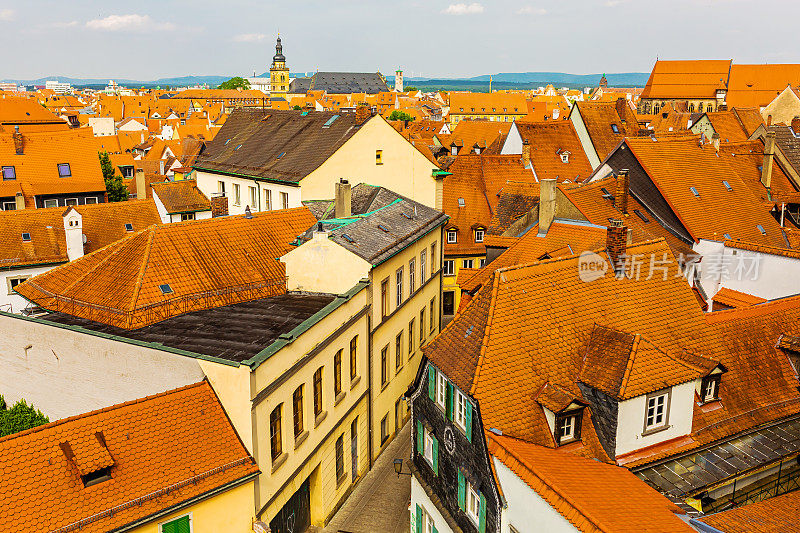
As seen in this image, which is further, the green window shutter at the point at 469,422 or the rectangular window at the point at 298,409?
the rectangular window at the point at 298,409

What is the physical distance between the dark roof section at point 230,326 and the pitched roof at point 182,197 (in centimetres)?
2737

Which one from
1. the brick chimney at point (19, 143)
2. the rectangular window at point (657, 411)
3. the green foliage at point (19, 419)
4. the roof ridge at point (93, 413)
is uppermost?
the brick chimney at point (19, 143)

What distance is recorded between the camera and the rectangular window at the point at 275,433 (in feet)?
Result: 67.8

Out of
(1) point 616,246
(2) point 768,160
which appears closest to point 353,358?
(1) point 616,246

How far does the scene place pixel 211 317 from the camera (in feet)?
84.2

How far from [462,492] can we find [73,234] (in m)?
33.1

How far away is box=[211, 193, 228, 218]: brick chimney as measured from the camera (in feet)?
165

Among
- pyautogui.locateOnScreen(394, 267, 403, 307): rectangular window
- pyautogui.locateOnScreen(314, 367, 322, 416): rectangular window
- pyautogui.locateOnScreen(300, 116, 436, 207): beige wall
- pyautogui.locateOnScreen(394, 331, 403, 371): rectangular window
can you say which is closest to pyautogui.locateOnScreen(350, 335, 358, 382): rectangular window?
pyautogui.locateOnScreen(314, 367, 322, 416): rectangular window

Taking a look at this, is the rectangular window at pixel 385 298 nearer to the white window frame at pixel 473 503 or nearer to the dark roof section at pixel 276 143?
the dark roof section at pixel 276 143

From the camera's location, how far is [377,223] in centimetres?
3303

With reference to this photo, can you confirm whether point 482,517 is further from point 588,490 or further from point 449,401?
point 588,490

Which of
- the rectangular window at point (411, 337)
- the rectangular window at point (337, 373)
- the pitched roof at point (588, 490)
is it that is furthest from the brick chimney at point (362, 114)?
the pitched roof at point (588, 490)

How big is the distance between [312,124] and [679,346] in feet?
98.9

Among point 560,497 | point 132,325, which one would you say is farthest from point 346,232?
point 560,497
